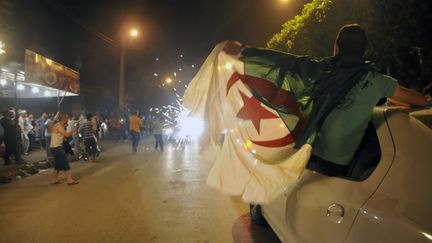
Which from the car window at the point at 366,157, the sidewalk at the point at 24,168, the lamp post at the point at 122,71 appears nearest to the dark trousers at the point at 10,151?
the sidewalk at the point at 24,168

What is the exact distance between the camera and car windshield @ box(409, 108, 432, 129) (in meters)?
2.58

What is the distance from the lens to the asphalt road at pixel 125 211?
18.3 feet

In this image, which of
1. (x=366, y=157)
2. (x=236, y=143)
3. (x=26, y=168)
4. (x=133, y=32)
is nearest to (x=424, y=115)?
(x=366, y=157)

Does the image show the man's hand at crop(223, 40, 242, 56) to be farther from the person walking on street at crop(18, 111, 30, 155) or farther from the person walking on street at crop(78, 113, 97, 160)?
the person walking on street at crop(18, 111, 30, 155)

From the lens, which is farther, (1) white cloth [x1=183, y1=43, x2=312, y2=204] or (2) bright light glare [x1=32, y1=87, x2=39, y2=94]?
(2) bright light glare [x1=32, y1=87, x2=39, y2=94]

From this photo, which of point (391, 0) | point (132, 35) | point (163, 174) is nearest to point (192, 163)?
point (163, 174)

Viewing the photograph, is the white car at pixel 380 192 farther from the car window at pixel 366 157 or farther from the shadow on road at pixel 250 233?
the shadow on road at pixel 250 233

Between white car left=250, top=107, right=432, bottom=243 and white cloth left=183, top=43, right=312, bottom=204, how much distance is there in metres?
0.26

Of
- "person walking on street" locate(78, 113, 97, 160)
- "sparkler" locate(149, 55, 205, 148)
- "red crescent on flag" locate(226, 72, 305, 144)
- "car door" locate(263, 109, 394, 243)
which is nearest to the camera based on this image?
"car door" locate(263, 109, 394, 243)

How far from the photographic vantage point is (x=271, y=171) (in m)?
3.07

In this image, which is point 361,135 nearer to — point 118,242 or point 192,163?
point 118,242

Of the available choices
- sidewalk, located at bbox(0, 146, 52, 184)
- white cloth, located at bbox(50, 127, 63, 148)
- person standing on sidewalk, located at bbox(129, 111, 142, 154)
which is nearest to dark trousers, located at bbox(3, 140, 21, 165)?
sidewalk, located at bbox(0, 146, 52, 184)

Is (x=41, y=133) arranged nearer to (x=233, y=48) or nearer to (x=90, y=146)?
(x=90, y=146)

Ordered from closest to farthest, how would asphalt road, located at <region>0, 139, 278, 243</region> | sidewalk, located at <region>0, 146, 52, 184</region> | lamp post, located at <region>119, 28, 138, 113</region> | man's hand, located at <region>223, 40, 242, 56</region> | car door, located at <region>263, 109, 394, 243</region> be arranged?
car door, located at <region>263, 109, 394, 243</region>, man's hand, located at <region>223, 40, 242, 56</region>, asphalt road, located at <region>0, 139, 278, 243</region>, sidewalk, located at <region>0, 146, 52, 184</region>, lamp post, located at <region>119, 28, 138, 113</region>
